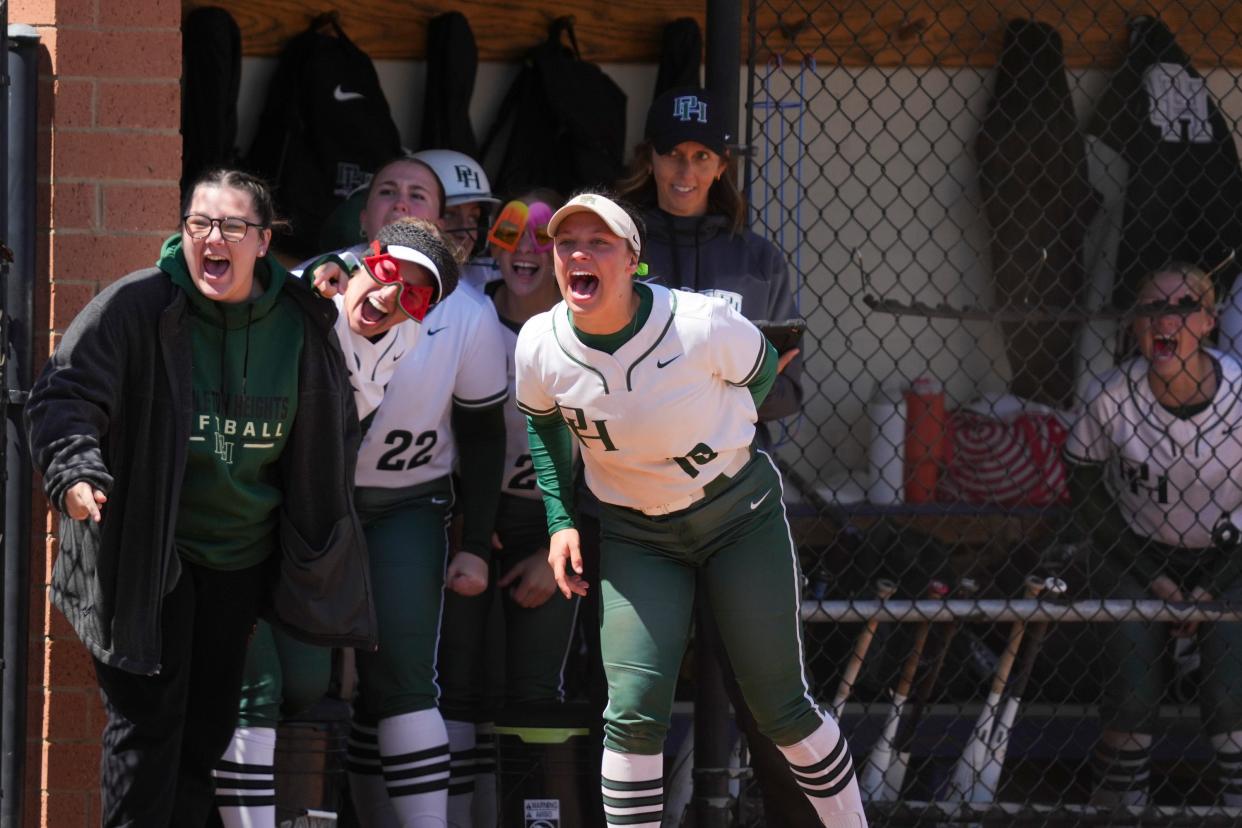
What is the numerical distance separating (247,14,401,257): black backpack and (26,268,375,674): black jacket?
191 cm

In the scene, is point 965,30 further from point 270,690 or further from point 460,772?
point 270,690

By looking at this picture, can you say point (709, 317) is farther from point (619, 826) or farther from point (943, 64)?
point (943, 64)

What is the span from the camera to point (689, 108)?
404cm

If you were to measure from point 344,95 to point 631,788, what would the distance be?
279 cm

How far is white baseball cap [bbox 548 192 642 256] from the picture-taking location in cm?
349

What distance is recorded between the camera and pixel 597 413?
353 centimetres

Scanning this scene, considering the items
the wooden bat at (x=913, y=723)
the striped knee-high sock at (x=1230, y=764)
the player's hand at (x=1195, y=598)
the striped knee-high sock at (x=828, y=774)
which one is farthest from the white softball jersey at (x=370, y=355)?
the striped knee-high sock at (x=1230, y=764)

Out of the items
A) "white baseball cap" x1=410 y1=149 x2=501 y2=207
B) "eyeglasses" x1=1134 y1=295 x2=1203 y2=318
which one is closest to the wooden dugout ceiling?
"white baseball cap" x1=410 y1=149 x2=501 y2=207

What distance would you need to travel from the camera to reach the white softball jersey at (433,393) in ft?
12.8

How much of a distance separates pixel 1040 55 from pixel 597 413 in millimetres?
2919

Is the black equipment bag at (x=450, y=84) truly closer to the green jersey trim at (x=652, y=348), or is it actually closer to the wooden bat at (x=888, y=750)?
the green jersey trim at (x=652, y=348)

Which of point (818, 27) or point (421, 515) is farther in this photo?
point (818, 27)

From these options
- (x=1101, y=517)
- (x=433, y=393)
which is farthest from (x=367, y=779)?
(x=1101, y=517)

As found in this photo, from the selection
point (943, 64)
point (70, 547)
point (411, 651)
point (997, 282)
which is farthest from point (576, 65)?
point (70, 547)
